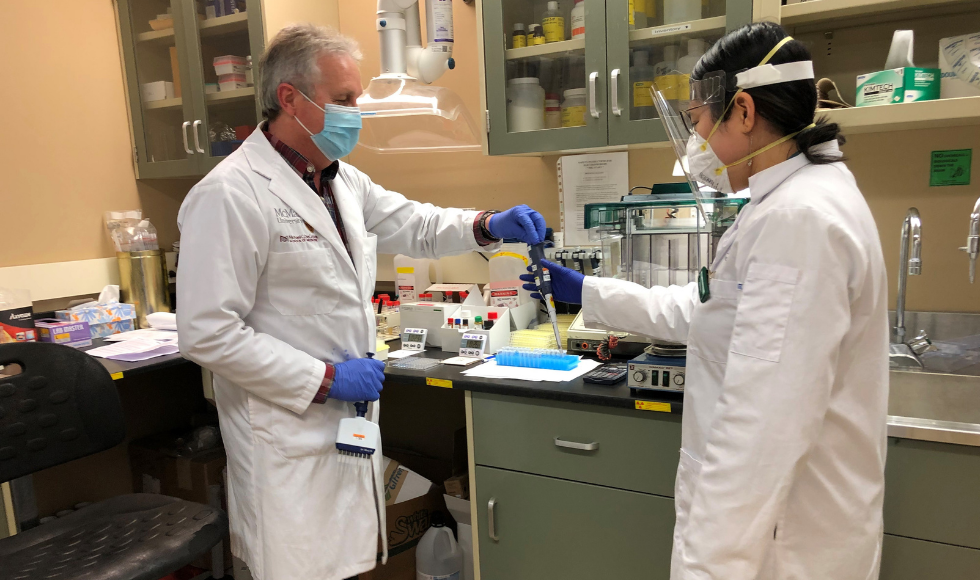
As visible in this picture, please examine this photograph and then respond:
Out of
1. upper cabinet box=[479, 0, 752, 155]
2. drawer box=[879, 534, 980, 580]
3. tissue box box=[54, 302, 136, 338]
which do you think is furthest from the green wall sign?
tissue box box=[54, 302, 136, 338]

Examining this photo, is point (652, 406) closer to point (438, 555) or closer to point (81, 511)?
point (438, 555)

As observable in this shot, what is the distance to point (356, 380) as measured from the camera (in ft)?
5.00

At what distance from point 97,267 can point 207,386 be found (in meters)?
0.78

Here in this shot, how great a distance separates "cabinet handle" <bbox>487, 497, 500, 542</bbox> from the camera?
6.00ft

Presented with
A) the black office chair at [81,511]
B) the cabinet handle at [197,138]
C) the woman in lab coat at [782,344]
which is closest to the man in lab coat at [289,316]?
the black office chair at [81,511]

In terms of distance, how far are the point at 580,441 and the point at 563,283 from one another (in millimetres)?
411

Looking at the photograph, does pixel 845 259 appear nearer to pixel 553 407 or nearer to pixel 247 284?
pixel 553 407

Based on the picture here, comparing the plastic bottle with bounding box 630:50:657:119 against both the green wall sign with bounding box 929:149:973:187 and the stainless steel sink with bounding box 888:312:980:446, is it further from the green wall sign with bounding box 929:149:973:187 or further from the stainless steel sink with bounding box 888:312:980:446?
the stainless steel sink with bounding box 888:312:980:446

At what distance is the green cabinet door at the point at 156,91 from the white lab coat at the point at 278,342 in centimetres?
145

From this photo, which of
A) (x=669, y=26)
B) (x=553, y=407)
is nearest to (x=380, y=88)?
(x=669, y=26)

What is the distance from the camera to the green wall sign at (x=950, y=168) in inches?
71.0

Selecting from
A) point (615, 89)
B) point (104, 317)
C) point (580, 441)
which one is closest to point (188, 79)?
point (104, 317)

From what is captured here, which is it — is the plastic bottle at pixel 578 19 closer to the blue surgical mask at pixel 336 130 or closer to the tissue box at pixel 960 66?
the blue surgical mask at pixel 336 130

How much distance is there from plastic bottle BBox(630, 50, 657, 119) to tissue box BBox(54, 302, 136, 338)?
209 centimetres
